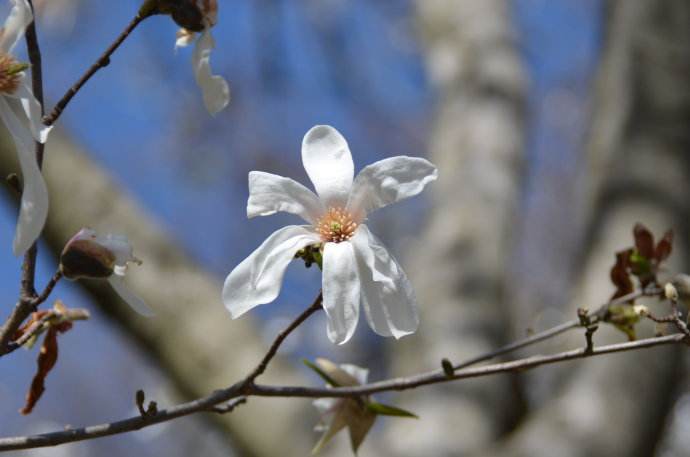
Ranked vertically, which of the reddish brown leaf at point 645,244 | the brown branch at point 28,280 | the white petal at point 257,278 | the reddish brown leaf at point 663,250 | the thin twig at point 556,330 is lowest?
the brown branch at point 28,280

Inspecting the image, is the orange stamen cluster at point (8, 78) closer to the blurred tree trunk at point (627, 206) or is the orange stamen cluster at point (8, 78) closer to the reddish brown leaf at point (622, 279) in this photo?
the reddish brown leaf at point (622, 279)

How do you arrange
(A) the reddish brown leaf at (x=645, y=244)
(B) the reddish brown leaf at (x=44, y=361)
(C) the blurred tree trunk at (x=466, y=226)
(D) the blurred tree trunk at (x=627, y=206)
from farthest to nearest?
(C) the blurred tree trunk at (x=466, y=226) < (D) the blurred tree trunk at (x=627, y=206) < (A) the reddish brown leaf at (x=645, y=244) < (B) the reddish brown leaf at (x=44, y=361)

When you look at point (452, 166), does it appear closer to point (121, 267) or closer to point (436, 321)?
point (436, 321)

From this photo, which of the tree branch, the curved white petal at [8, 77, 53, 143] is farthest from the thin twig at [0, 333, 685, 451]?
the curved white petal at [8, 77, 53, 143]

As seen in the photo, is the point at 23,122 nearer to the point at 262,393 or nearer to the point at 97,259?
the point at 97,259

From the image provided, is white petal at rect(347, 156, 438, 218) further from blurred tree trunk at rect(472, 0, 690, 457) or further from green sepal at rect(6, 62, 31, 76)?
blurred tree trunk at rect(472, 0, 690, 457)

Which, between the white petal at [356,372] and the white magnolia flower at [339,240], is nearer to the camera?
the white magnolia flower at [339,240]

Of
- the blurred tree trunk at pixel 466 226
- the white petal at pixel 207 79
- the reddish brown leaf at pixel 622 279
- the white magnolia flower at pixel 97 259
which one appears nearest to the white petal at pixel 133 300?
the white magnolia flower at pixel 97 259
